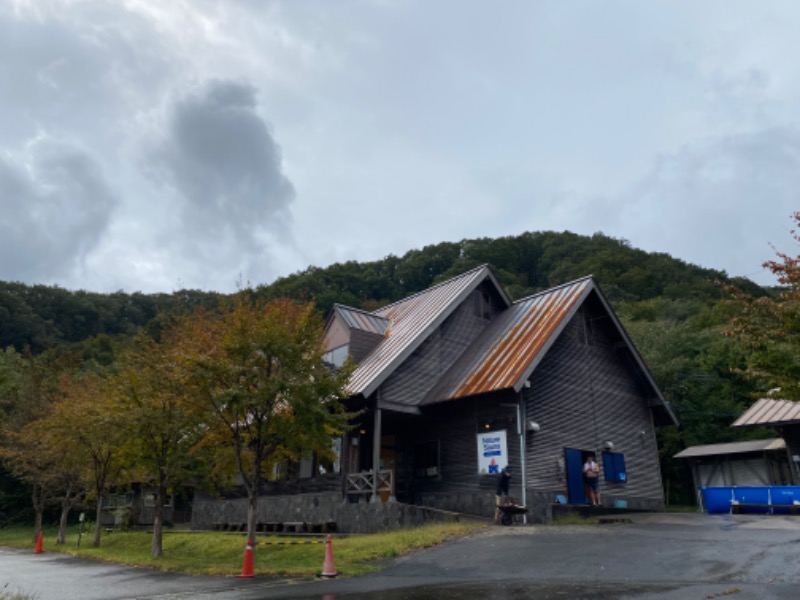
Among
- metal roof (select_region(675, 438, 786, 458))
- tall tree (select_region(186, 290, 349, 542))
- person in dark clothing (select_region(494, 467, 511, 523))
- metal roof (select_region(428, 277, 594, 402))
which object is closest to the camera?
tall tree (select_region(186, 290, 349, 542))

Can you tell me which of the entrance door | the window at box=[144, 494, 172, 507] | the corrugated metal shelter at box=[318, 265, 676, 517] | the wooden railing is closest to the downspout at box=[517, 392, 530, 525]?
the corrugated metal shelter at box=[318, 265, 676, 517]

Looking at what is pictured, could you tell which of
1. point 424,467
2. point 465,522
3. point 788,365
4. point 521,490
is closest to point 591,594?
point 788,365

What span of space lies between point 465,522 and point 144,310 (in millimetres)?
79518

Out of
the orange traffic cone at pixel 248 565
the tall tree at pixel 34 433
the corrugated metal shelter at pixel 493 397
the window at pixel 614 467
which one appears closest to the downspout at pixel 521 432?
the corrugated metal shelter at pixel 493 397

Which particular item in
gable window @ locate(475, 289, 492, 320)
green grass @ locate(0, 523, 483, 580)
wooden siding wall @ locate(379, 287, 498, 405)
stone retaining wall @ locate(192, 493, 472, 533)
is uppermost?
gable window @ locate(475, 289, 492, 320)

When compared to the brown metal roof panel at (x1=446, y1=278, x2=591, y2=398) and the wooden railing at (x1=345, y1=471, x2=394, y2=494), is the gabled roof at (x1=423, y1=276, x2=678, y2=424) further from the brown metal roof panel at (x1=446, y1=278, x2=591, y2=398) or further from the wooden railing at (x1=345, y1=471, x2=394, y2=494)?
the wooden railing at (x1=345, y1=471, x2=394, y2=494)

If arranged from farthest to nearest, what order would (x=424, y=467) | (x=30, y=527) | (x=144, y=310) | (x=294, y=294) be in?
(x=144, y=310), (x=294, y=294), (x=30, y=527), (x=424, y=467)

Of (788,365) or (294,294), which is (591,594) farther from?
(294,294)

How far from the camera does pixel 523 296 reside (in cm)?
6544

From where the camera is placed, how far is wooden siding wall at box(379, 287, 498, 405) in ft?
75.0

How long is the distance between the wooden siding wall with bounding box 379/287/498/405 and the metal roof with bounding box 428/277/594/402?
559mm

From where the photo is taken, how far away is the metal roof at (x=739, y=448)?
97.0ft

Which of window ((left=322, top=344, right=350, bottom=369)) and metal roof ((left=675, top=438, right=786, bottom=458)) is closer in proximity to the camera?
window ((left=322, top=344, right=350, bottom=369))

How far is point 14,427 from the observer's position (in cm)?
3653
